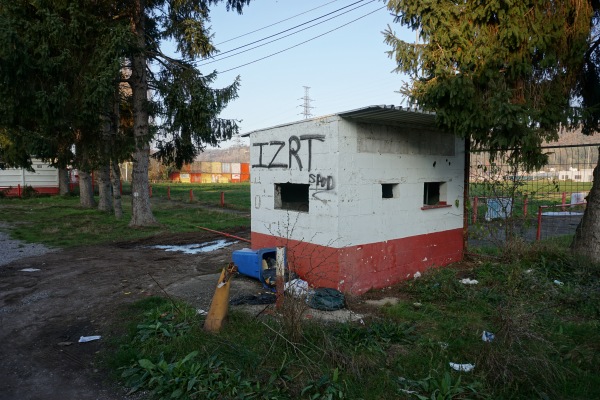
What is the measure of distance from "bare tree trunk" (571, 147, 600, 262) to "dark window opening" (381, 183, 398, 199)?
380cm

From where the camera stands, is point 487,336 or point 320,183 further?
point 320,183

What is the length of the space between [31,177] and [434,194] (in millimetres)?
27405

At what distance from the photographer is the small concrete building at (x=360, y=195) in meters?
6.49

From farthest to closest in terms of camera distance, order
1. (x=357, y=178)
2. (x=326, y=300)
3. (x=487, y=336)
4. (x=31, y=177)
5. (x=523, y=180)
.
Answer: (x=31, y=177), (x=523, y=180), (x=357, y=178), (x=326, y=300), (x=487, y=336)

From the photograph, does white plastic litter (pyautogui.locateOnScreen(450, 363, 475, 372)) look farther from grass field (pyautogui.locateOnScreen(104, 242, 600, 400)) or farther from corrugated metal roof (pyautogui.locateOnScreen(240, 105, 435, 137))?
corrugated metal roof (pyautogui.locateOnScreen(240, 105, 435, 137))

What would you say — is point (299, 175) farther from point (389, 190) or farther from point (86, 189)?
point (86, 189)

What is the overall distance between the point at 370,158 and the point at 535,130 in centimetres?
252

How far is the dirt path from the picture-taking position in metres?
4.19

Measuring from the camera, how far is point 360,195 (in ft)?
22.0

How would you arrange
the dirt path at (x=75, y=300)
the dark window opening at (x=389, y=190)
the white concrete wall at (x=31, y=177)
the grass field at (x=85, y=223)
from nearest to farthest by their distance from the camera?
the dirt path at (x=75, y=300)
the dark window opening at (x=389, y=190)
the grass field at (x=85, y=223)
the white concrete wall at (x=31, y=177)

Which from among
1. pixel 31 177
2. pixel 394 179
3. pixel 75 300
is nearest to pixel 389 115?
pixel 394 179

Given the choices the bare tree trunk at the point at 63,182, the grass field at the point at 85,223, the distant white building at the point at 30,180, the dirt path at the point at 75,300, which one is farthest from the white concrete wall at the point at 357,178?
the distant white building at the point at 30,180

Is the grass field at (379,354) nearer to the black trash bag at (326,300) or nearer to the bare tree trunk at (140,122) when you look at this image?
the black trash bag at (326,300)

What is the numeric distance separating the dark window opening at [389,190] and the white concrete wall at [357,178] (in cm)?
9
